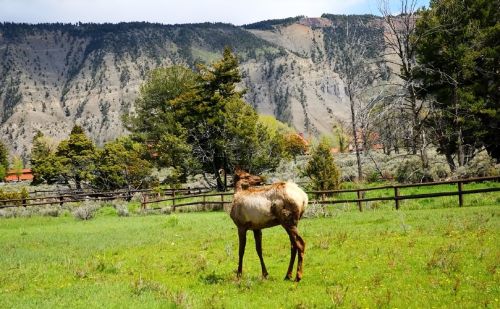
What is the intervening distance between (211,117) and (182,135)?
11.3 feet

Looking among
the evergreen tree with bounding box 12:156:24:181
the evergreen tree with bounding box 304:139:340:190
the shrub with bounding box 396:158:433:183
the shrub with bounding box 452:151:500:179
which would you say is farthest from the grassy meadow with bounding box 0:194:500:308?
the evergreen tree with bounding box 12:156:24:181

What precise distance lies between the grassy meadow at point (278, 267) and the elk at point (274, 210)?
786 millimetres

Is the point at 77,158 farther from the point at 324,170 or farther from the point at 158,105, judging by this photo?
the point at 324,170

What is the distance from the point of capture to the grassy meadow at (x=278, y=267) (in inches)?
302

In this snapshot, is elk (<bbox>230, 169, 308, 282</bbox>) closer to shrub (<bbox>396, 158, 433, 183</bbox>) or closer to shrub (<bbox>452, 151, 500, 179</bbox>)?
shrub (<bbox>396, 158, 433, 183</bbox>)

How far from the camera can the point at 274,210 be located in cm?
894

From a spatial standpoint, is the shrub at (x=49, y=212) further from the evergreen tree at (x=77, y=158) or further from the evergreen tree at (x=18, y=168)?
the evergreen tree at (x=18, y=168)

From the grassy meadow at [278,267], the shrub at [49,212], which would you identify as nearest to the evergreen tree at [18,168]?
the shrub at [49,212]

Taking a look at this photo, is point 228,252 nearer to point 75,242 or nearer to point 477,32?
point 75,242

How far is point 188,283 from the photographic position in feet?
31.1

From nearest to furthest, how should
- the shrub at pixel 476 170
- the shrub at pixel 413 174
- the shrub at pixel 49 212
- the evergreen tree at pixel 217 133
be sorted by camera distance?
the shrub at pixel 476 170, the shrub at pixel 413 174, the shrub at pixel 49 212, the evergreen tree at pixel 217 133

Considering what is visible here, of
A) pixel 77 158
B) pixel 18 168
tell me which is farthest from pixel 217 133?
pixel 18 168

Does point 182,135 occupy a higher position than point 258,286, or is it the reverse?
point 182,135

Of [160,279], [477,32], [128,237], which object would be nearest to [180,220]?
[128,237]
